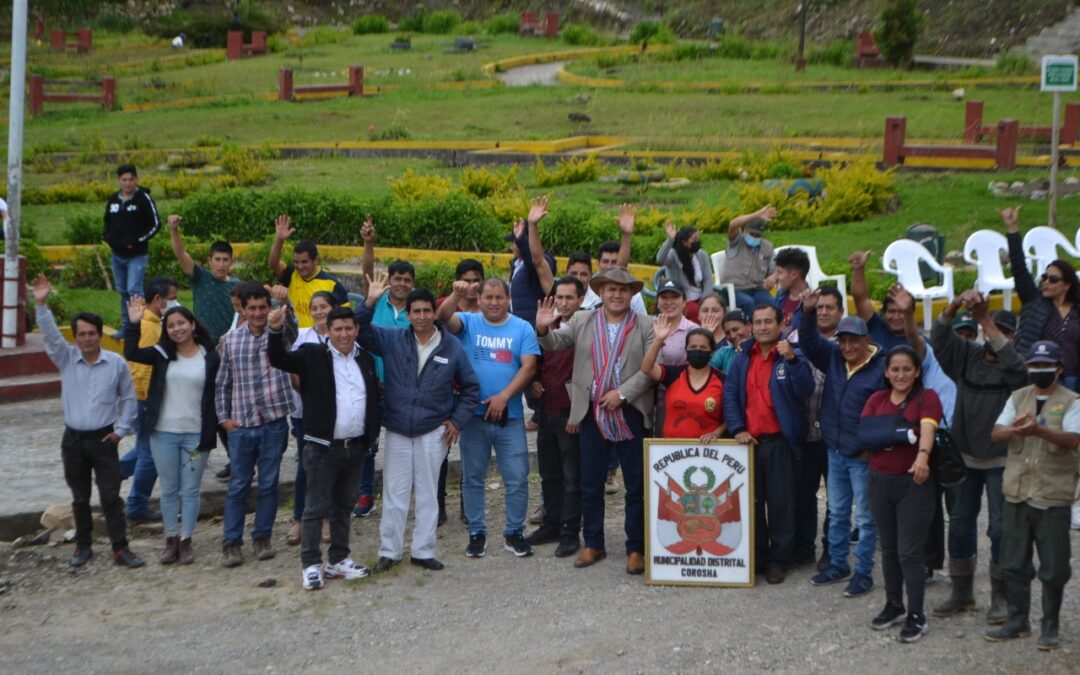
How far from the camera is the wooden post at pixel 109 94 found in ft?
134

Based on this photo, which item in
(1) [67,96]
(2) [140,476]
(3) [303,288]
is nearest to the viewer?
(2) [140,476]

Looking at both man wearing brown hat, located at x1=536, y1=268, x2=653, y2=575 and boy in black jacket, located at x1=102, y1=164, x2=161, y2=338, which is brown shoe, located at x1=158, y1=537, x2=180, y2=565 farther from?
boy in black jacket, located at x1=102, y1=164, x2=161, y2=338

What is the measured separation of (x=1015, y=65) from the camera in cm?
4072

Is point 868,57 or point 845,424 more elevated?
point 868,57

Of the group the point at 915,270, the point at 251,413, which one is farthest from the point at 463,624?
the point at 915,270

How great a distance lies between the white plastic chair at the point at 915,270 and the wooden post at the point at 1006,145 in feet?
28.3

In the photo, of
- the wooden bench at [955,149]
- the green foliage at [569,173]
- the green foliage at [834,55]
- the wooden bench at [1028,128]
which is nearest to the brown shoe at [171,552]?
the green foliage at [569,173]

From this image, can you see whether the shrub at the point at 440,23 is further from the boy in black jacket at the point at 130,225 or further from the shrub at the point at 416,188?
the boy in black jacket at the point at 130,225

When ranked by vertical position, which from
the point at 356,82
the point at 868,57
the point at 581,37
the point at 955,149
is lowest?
the point at 955,149

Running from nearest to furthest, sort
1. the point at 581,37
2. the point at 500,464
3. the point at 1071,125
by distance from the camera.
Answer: the point at 500,464 → the point at 1071,125 → the point at 581,37

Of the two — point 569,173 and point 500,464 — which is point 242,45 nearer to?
point 569,173

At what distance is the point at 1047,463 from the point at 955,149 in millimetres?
17976

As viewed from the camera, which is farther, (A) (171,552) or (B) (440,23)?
(B) (440,23)

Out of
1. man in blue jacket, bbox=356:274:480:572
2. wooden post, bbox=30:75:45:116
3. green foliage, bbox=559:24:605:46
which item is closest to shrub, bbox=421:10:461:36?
green foliage, bbox=559:24:605:46
